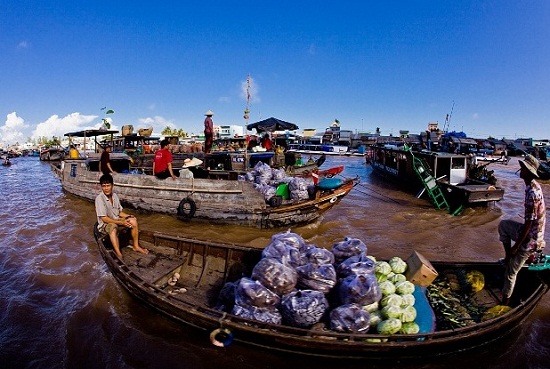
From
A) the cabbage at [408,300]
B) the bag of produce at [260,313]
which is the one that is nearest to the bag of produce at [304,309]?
the bag of produce at [260,313]

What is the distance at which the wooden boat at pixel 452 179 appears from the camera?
1152cm

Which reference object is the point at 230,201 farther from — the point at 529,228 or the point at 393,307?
the point at 529,228

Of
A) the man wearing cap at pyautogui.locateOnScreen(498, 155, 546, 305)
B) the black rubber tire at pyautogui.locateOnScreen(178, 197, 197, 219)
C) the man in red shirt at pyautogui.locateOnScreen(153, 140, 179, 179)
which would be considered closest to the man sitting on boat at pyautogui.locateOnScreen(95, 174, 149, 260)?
the black rubber tire at pyautogui.locateOnScreen(178, 197, 197, 219)

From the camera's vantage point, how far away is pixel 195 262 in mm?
5766

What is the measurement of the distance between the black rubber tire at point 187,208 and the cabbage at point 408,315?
268 inches

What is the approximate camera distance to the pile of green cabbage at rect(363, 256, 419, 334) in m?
3.60

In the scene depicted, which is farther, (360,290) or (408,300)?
Answer: (408,300)

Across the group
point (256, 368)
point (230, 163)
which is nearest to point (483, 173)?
point (230, 163)

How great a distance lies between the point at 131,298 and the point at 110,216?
1.49 meters

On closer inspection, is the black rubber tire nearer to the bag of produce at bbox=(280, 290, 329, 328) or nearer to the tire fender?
the tire fender

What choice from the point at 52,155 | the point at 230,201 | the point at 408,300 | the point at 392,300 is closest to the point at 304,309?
the point at 392,300

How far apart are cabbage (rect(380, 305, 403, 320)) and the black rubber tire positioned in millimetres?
6687

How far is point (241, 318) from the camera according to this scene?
3.62m

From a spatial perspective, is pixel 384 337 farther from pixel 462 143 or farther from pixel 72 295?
pixel 462 143
